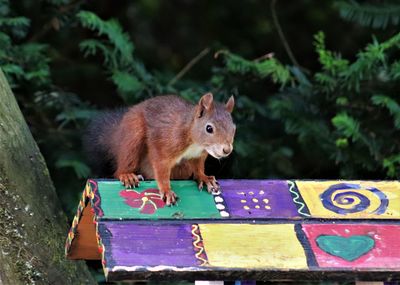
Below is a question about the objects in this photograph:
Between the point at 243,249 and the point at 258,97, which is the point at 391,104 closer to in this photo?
the point at 258,97

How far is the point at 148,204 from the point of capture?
2.98 meters

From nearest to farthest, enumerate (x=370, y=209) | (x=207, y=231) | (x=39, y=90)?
(x=207, y=231) → (x=370, y=209) → (x=39, y=90)

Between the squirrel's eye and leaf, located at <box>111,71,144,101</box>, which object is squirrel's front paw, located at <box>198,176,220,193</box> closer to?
the squirrel's eye

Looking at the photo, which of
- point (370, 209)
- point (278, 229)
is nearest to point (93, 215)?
point (278, 229)

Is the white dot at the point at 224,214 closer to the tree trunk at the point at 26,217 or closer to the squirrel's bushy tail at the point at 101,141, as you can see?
the tree trunk at the point at 26,217

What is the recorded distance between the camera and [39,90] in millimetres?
4883

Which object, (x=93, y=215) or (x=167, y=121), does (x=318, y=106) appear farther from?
(x=93, y=215)

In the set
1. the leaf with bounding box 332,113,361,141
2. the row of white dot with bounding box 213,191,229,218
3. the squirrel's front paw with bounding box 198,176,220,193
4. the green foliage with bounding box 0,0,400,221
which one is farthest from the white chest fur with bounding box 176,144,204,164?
the leaf with bounding box 332,113,361,141

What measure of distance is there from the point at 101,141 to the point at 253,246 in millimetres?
1294

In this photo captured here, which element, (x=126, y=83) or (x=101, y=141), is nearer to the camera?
(x=101, y=141)

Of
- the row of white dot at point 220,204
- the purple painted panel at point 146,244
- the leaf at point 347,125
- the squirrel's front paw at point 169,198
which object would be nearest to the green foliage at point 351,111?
the leaf at point 347,125

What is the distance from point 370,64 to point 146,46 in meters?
3.15

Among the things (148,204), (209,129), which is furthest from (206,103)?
(148,204)

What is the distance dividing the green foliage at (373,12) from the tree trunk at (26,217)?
2166 mm
